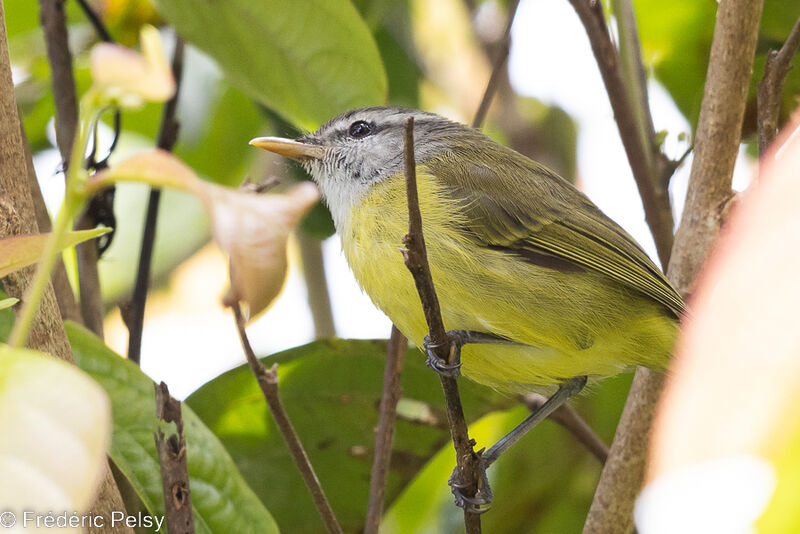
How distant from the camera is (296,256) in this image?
13.3 feet

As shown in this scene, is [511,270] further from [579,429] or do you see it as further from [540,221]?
[579,429]

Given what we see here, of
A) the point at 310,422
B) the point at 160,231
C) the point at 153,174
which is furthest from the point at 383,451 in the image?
the point at 160,231

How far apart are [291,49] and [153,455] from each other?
1132 mm

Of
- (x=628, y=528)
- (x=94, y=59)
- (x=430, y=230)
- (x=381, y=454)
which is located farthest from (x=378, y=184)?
(x=94, y=59)

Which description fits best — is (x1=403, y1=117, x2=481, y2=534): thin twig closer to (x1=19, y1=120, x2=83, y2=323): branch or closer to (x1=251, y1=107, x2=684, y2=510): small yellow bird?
(x1=251, y1=107, x2=684, y2=510): small yellow bird

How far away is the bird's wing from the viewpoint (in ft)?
7.63

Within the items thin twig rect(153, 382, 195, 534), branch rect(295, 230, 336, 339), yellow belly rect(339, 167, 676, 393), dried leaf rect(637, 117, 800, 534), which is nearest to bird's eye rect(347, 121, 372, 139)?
yellow belly rect(339, 167, 676, 393)

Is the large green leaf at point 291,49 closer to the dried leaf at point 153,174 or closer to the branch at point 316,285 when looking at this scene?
the branch at point 316,285

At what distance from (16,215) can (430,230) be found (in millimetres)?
1124

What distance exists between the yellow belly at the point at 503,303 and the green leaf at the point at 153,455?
1.98ft

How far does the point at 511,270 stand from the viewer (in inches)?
88.6

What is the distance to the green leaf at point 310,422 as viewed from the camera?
2.34 meters

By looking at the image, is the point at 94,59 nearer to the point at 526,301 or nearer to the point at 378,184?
the point at 526,301

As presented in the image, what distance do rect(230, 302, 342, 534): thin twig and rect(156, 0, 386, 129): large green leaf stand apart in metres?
0.73
